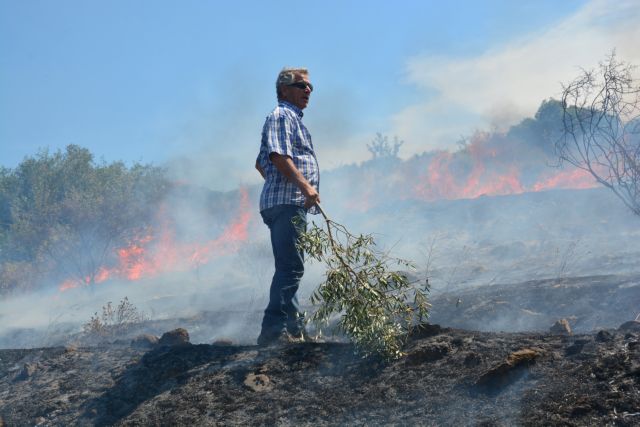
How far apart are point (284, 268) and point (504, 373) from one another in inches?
71.5

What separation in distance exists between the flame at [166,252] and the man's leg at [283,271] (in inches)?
948

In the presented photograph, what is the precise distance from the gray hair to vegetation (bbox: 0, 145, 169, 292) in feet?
74.2

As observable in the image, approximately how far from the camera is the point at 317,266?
21906 millimetres

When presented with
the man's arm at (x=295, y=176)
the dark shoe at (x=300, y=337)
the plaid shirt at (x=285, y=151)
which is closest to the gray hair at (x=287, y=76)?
the plaid shirt at (x=285, y=151)

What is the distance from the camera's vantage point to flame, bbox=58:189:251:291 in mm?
27606

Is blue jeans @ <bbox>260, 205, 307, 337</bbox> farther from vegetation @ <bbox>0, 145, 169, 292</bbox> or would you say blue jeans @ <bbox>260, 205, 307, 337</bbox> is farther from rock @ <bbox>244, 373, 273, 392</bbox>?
vegetation @ <bbox>0, 145, 169, 292</bbox>

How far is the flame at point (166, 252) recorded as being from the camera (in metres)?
27.6

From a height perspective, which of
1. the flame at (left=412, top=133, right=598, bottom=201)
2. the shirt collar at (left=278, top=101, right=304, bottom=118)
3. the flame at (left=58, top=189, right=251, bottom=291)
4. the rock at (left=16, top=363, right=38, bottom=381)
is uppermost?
the flame at (left=412, top=133, right=598, bottom=201)

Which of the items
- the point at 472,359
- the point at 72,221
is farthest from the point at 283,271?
the point at 72,221

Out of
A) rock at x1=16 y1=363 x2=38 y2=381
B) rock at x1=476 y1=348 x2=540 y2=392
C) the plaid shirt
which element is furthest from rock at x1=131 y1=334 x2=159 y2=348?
rock at x1=476 y1=348 x2=540 y2=392

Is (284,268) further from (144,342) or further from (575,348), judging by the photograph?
(144,342)

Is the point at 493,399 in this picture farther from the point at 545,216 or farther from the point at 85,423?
the point at 545,216

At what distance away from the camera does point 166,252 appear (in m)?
30.5

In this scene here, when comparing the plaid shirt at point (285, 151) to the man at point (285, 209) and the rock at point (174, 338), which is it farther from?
the rock at point (174, 338)
